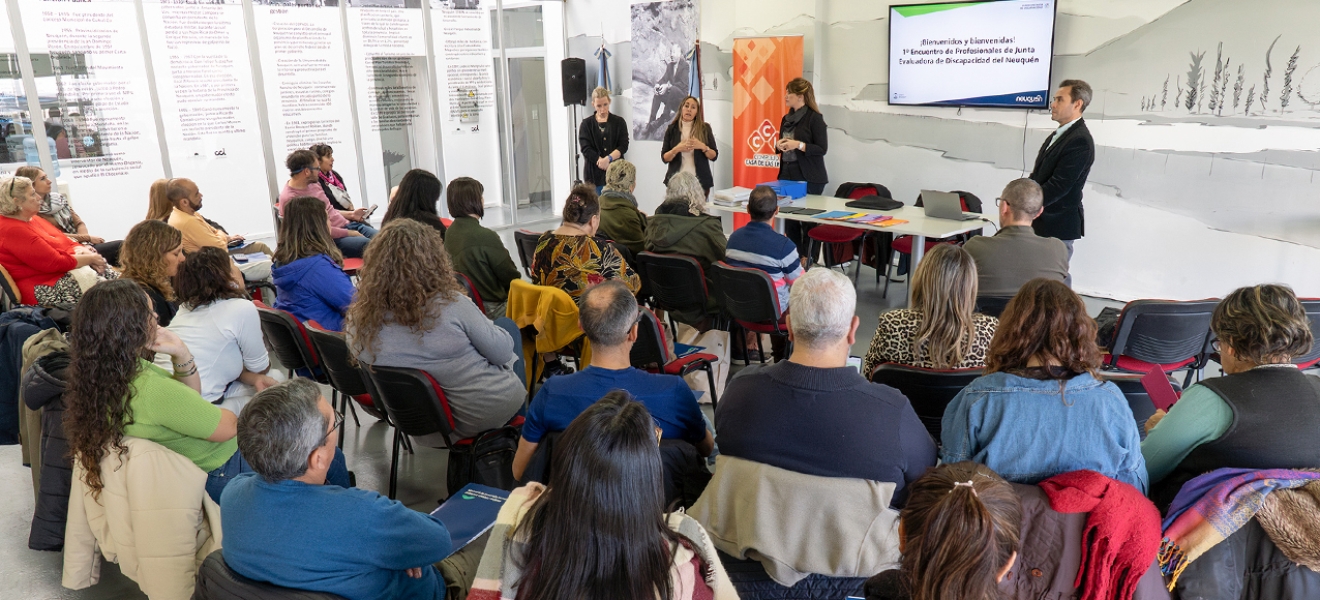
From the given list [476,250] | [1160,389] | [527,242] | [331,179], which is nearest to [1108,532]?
[1160,389]

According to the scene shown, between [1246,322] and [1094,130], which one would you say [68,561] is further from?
[1094,130]

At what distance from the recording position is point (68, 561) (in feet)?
8.89

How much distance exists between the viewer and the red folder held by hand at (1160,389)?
2.29 metres

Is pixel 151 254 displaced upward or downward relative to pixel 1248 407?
upward

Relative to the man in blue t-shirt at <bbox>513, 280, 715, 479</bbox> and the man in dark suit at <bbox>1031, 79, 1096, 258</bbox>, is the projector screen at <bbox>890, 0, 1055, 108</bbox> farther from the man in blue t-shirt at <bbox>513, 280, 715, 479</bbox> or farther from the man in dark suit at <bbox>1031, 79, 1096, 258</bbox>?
the man in blue t-shirt at <bbox>513, 280, 715, 479</bbox>

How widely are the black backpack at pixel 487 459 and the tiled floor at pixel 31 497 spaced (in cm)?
37

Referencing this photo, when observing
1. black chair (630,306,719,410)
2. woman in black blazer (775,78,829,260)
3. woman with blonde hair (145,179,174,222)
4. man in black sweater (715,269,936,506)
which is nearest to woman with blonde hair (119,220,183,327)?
woman with blonde hair (145,179,174,222)

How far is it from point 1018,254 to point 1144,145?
2974 millimetres

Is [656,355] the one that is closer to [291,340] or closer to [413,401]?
[413,401]

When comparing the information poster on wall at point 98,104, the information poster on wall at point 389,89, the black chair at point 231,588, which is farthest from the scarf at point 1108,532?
the information poster on wall at point 389,89

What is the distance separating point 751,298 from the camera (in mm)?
4172

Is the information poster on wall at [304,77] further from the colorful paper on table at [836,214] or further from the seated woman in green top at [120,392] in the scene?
the seated woman in green top at [120,392]

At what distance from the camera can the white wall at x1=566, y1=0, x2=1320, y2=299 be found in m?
5.40

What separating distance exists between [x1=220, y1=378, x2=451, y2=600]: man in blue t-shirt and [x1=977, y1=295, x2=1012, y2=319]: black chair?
275 cm
